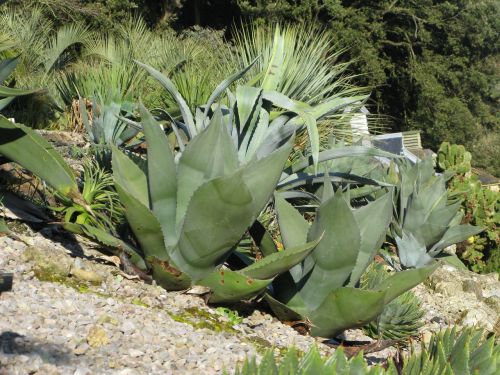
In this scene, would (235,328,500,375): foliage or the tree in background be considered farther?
the tree in background

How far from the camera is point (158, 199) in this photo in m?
4.88

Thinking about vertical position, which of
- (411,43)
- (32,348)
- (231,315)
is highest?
(32,348)

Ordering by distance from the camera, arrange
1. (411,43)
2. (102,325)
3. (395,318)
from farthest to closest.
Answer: (411,43) < (395,318) < (102,325)

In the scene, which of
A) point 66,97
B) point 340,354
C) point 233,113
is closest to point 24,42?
point 66,97

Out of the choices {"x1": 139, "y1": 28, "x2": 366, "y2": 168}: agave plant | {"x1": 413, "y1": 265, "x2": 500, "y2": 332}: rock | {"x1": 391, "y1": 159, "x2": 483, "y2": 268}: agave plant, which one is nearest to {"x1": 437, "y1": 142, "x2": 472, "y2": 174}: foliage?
{"x1": 413, "y1": 265, "x2": 500, "y2": 332}: rock

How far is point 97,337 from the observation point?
149 inches

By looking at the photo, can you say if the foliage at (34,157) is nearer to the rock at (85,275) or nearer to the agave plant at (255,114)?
the rock at (85,275)

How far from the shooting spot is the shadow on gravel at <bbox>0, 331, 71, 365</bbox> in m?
3.46

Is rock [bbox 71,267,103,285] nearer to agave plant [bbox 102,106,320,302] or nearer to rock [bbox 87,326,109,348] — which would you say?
agave plant [bbox 102,106,320,302]

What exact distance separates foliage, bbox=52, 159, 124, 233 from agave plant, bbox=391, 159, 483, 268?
3.14 m

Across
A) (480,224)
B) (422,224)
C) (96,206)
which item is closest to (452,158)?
(480,224)

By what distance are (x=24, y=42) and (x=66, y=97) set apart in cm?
282

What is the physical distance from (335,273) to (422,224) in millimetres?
3014

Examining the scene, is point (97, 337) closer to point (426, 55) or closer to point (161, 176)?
point (161, 176)
